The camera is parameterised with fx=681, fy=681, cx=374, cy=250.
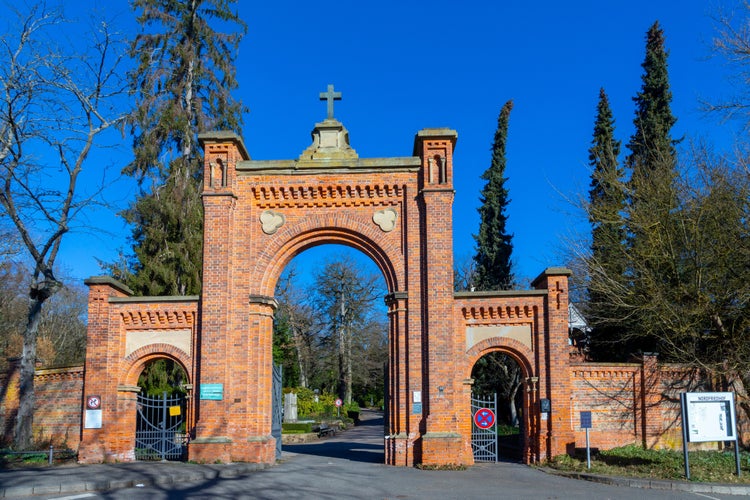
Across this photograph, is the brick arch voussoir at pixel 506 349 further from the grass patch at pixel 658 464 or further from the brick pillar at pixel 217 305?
the brick pillar at pixel 217 305

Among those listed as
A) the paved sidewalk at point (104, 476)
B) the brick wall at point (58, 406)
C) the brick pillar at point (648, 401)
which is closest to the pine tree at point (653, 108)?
the brick pillar at point (648, 401)

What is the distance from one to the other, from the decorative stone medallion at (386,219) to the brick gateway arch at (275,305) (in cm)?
3

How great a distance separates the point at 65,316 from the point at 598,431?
37.9 metres

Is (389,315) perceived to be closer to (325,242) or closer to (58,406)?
(325,242)

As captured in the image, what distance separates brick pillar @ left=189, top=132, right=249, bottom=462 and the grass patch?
8.08 metres

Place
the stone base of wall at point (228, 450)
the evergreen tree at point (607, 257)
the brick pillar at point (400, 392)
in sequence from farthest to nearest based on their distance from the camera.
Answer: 1. the evergreen tree at point (607, 257)
2. the brick pillar at point (400, 392)
3. the stone base of wall at point (228, 450)

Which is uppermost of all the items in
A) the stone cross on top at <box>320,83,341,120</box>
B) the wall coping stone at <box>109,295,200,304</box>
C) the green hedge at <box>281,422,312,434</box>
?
the stone cross on top at <box>320,83,341,120</box>

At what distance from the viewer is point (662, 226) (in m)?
19.0

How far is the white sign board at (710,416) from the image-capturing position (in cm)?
1408

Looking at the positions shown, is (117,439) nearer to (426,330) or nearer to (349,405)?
(426,330)

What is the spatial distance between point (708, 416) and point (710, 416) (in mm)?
46

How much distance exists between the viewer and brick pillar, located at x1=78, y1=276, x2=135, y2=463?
1667 centimetres

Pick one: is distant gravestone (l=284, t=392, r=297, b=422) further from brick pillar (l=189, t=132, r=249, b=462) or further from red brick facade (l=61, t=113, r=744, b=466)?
brick pillar (l=189, t=132, r=249, b=462)

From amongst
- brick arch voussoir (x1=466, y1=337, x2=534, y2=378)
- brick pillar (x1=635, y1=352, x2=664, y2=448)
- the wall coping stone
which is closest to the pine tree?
brick pillar (x1=635, y1=352, x2=664, y2=448)
